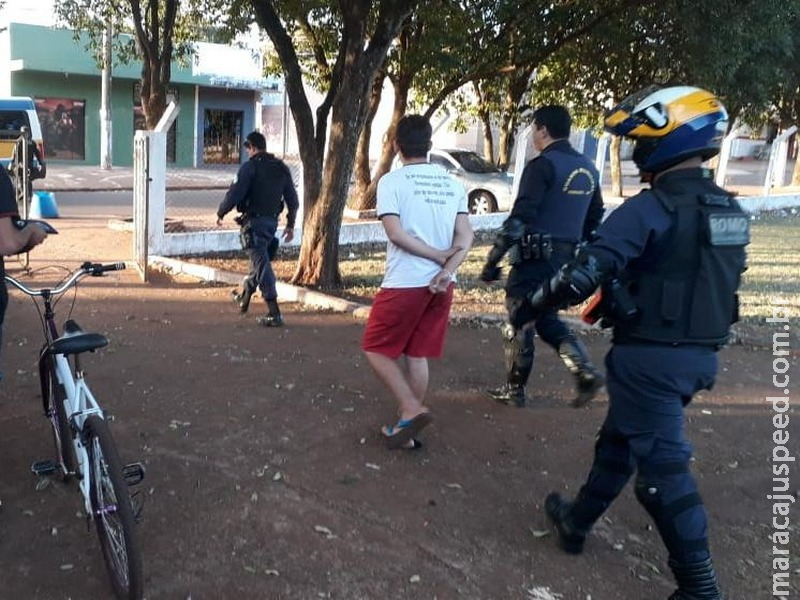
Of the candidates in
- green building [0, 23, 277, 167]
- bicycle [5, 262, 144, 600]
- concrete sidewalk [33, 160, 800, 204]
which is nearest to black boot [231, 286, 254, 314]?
bicycle [5, 262, 144, 600]

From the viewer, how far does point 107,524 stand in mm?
3086

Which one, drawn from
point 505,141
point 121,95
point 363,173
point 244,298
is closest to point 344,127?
point 244,298

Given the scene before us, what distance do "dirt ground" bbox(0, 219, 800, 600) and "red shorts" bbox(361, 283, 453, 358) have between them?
1.96 ft

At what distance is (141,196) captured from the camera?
31.3ft

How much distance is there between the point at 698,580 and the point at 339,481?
72.9 inches

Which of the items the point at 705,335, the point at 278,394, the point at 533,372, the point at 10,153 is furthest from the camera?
the point at 10,153

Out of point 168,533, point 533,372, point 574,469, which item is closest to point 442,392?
point 533,372

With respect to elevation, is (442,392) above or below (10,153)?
below

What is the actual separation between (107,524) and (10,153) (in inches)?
451

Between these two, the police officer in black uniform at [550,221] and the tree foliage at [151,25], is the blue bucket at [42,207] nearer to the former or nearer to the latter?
the tree foliage at [151,25]

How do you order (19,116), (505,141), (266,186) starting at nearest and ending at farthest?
(266,186), (19,116), (505,141)

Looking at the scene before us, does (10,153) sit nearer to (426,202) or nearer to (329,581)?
(426,202)

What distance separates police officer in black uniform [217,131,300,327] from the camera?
Answer: 7.10 m

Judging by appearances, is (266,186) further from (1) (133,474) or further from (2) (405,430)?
(1) (133,474)
